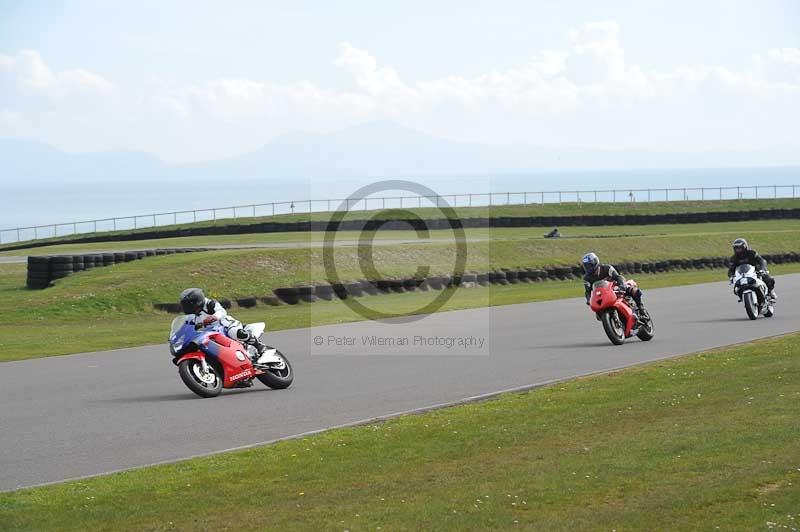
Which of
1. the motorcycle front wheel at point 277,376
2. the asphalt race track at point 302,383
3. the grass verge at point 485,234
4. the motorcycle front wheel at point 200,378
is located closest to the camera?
the asphalt race track at point 302,383

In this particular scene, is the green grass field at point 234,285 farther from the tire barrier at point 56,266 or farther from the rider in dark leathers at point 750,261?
the rider in dark leathers at point 750,261

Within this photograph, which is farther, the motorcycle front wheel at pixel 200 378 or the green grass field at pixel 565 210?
the green grass field at pixel 565 210

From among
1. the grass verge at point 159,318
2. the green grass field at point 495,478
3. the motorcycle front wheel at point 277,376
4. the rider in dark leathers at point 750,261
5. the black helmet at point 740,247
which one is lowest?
the green grass field at point 495,478

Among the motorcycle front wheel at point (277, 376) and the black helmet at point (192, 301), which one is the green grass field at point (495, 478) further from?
the black helmet at point (192, 301)

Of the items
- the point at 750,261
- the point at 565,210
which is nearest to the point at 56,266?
the point at 750,261

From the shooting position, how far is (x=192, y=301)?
48.4 ft

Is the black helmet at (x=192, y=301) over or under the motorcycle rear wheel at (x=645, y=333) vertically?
over

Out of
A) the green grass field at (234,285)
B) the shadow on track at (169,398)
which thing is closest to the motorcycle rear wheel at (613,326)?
the shadow on track at (169,398)

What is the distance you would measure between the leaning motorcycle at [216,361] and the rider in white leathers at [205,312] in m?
0.08

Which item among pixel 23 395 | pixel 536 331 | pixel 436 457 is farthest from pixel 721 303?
pixel 436 457

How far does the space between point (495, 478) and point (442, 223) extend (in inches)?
2211

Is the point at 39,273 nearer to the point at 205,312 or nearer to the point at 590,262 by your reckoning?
the point at 590,262

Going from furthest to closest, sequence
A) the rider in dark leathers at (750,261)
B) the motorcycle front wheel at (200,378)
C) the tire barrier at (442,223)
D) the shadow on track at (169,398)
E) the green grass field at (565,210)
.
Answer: the green grass field at (565,210), the tire barrier at (442,223), the rider in dark leathers at (750,261), the motorcycle front wheel at (200,378), the shadow on track at (169,398)

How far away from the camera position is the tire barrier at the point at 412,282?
101ft
